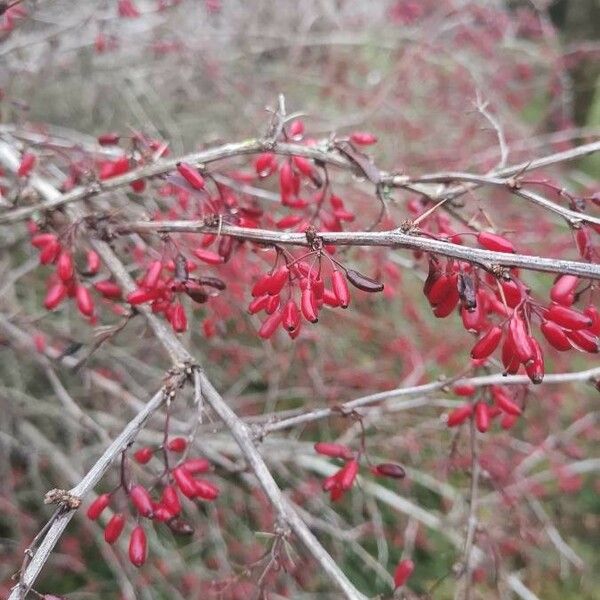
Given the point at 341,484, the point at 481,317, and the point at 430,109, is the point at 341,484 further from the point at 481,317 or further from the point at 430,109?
the point at 430,109

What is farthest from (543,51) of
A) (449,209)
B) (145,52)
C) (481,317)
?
(481,317)

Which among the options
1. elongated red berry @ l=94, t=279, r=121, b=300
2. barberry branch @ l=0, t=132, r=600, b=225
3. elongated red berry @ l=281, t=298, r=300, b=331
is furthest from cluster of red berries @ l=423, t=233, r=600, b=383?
elongated red berry @ l=94, t=279, r=121, b=300

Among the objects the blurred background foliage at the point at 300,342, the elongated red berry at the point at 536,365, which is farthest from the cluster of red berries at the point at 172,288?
the blurred background foliage at the point at 300,342

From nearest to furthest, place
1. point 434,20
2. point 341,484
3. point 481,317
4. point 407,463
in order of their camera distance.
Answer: point 481,317 < point 341,484 < point 407,463 < point 434,20

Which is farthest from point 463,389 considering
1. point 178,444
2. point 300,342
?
point 300,342

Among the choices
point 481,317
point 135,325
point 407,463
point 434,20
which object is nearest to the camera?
point 481,317

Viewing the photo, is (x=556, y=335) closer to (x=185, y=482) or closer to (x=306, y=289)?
(x=306, y=289)
